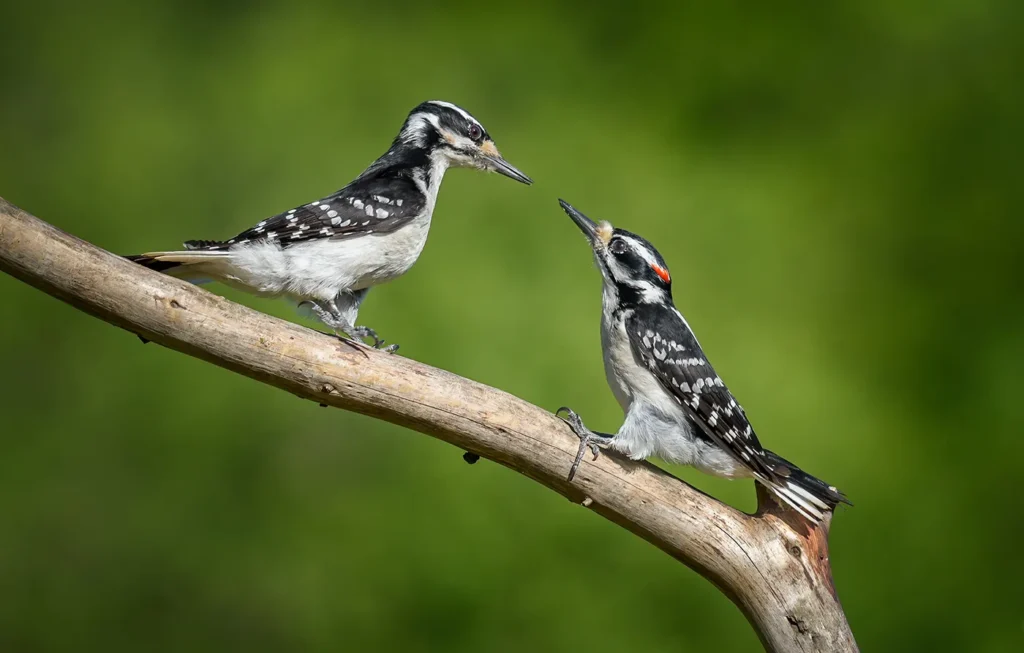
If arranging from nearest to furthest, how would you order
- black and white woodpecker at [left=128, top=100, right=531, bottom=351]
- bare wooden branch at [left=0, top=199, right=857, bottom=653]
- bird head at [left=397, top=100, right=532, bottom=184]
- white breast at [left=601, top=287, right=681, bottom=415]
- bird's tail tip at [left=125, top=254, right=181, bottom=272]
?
bare wooden branch at [left=0, top=199, right=857, bottom=653] < bird's tail tip at [left=125, top=254, right=181, bottom=272] < black and white woodpecker at [left=128, top=100, right=531, bottom=351] < white breast at [left=601, top=287, right=681, bottom=415] < bird head at [left=397, top=100, right=532, bottom=184]

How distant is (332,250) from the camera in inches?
95.3

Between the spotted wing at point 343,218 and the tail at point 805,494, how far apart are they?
124cm

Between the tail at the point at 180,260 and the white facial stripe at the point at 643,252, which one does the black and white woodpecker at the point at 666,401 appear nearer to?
the white facial stripe at the point at 643,252

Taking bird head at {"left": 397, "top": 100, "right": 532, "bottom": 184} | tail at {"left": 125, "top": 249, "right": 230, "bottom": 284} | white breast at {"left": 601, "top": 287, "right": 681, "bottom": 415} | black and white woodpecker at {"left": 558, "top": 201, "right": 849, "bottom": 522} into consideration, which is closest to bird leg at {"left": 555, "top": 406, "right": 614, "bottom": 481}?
black and white woodpecker at {"left": 558, "top": 201, "right": 849, "bottom": 522}

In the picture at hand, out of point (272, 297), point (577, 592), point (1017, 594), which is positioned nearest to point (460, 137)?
point (272, 297)

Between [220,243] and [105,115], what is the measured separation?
3.18m

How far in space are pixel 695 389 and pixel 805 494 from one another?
407 mm

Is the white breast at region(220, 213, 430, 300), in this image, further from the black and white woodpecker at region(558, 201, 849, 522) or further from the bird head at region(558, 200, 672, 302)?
the black and white woodpecker at region(558, 201, 849, 522)

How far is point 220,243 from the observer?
7.71ft

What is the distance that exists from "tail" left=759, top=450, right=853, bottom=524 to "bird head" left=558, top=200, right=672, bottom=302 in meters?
0.58

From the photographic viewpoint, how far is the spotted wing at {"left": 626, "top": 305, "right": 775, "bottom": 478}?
241 centimetres

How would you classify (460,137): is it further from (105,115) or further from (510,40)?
(105,115)

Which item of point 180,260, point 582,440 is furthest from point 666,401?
point 180,260

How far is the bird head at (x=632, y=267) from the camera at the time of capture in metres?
2.57
